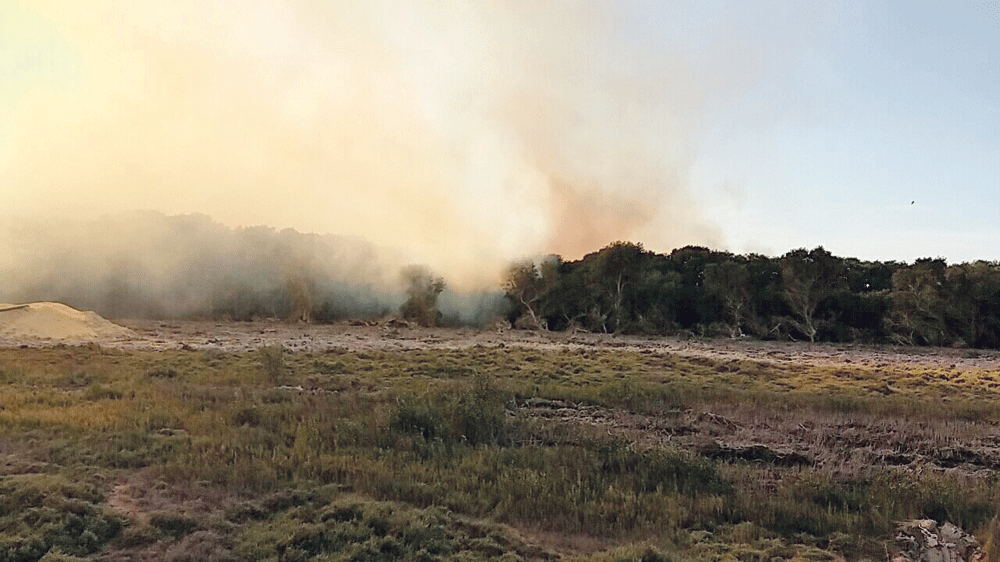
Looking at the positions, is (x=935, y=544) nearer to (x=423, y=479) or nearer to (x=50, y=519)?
(x=423, y=479)

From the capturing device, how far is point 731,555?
6.54 meters

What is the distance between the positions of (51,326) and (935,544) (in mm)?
35662

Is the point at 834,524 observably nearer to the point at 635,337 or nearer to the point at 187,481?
the point at 187,481

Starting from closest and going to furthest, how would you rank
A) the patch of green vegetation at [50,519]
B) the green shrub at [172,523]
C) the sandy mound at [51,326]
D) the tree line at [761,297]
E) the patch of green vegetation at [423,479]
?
the patch of green vegetation at [50,519]
the patch of green vegetation at [423,479]
the green shrub at [172,523]
the sandy mound at [51,326]
the tree line at [761,297]

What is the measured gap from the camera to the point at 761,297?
47750mm

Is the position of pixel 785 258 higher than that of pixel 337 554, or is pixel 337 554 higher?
pixel 785 258

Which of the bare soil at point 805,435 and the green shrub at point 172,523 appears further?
the bare soil at point 805,435

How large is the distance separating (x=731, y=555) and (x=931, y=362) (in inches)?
1169

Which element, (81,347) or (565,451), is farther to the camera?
(81,347)

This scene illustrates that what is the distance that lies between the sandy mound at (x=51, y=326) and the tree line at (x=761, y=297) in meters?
27.9

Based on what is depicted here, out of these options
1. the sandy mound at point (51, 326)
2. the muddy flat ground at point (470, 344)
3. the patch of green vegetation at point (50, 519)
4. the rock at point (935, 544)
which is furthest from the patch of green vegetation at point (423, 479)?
the sandy mound at point (51, 326)

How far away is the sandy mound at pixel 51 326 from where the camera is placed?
99.6ft

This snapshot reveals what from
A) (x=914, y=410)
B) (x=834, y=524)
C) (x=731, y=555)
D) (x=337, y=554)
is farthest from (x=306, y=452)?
(x=914, y=410)

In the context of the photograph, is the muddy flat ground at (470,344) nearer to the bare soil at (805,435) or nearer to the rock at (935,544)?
the bare soil at (805,435)
